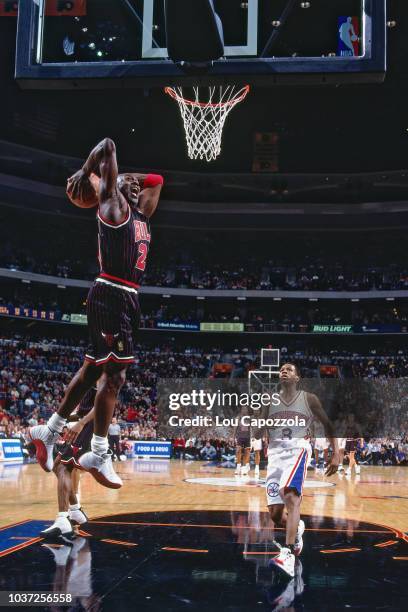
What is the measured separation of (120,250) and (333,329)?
1234 inches

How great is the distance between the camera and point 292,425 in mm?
6727

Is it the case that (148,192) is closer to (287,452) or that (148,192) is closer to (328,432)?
(328,432)

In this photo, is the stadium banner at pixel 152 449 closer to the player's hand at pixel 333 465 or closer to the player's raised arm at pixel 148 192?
the player's hand at pixel 333 465

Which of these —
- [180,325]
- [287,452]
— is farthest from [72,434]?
[180,325]

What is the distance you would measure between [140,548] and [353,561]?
2165 millimetres

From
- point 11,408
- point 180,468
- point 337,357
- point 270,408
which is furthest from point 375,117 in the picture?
point 270,408

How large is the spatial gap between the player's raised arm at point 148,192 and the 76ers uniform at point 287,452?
3.42 meters

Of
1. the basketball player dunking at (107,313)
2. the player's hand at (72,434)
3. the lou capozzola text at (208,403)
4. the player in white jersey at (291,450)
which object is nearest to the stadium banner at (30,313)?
the lou capozzola text at (208,403)

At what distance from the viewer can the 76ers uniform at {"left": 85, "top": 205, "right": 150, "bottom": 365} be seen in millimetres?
3684

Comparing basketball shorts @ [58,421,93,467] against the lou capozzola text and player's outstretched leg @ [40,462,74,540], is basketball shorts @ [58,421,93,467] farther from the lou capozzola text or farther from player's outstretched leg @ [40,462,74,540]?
the lou capozzola text

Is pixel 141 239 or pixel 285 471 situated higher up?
pixel 141 239

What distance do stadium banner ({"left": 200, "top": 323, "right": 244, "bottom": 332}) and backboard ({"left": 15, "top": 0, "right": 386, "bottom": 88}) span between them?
95.1ft

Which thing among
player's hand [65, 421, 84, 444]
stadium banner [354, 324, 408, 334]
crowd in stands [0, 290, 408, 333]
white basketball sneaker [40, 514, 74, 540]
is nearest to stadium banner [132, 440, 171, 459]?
crowd in stands [0, 290, 408, 333]

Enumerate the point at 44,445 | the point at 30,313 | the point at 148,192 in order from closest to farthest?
1. the point at 44,445
2. the point at 148,192
3. the point at 30,313
